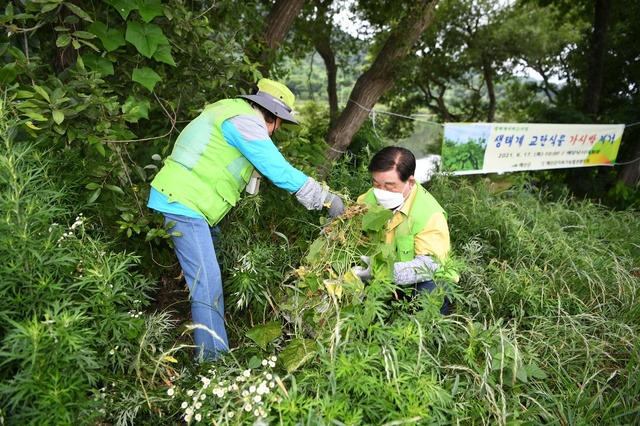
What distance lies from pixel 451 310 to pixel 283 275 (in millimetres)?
1175

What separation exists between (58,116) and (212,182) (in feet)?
2.68

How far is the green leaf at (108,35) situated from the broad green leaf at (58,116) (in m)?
0.57

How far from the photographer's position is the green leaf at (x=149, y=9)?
2.57 m

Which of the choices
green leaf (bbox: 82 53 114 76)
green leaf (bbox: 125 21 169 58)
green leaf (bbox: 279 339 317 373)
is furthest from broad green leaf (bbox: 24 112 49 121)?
green leaf (bbox: 279 339 317 373)

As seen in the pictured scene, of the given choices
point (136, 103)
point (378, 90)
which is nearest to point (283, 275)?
point (136, 103)

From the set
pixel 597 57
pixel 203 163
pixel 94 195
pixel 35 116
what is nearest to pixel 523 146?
pixel 597 57

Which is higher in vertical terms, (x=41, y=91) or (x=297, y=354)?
(x=41, y=91)

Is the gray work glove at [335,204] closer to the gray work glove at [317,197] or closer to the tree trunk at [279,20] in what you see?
the gray work glove at [317,197]

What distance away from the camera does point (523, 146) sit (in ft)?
20.2

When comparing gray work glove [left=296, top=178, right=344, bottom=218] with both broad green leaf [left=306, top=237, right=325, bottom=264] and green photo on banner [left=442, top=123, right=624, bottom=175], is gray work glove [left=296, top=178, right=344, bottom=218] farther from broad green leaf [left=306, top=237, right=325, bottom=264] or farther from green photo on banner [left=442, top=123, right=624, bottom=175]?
green photo on banner [left=442, top=123, right=624, bottom=175]

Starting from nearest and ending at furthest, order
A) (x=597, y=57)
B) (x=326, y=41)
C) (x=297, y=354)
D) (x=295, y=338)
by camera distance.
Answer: (x=297, y=354), (x=295, y=338), (x=597, y=57), (x=326, y=41)

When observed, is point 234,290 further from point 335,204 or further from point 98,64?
point 98,64

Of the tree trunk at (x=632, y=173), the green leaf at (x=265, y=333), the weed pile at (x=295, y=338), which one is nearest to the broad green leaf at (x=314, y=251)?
the weed pile at (x=295, y=338)

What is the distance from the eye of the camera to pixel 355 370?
1788 millimetres
